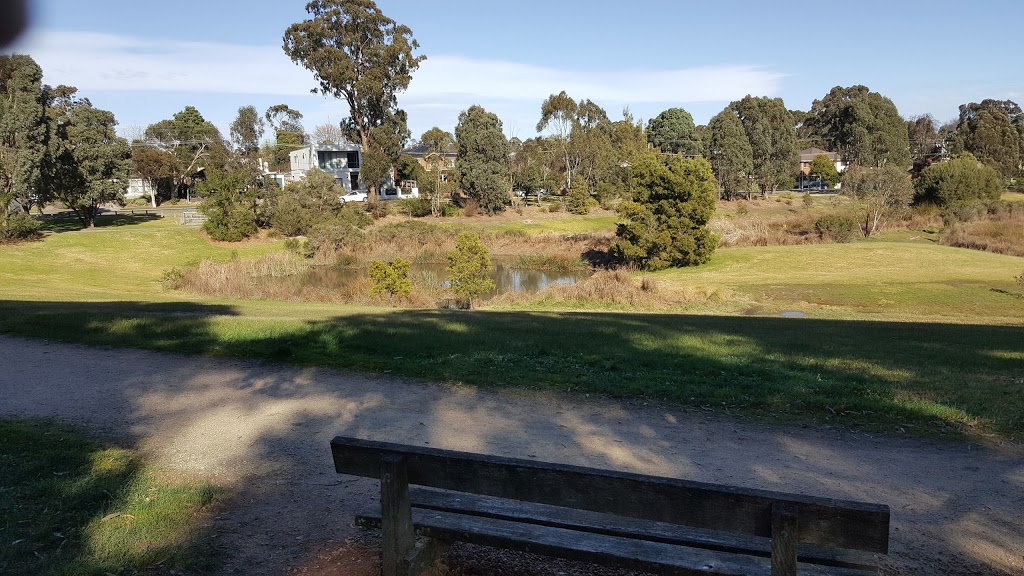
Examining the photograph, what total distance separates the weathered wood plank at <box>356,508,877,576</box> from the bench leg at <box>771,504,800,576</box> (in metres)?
0.45

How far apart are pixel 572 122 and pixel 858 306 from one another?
199ft

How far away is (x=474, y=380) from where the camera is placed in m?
10.1

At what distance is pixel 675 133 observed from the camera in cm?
7875

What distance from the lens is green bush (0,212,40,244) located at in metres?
38.9

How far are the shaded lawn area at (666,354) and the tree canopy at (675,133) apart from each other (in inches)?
2399

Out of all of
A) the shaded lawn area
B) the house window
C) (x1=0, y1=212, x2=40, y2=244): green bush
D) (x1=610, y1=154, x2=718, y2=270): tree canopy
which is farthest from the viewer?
the house window

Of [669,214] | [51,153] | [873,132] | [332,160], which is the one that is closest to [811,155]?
[873,132]

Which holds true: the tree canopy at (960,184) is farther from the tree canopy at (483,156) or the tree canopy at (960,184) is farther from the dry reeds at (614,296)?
the dry reeds at (614,296)

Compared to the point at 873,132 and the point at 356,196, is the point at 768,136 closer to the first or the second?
the point at 873,132

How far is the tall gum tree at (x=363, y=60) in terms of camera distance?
2410 inches

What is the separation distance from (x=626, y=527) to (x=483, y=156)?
191 ft

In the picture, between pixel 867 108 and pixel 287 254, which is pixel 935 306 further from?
A: pixel 867 108

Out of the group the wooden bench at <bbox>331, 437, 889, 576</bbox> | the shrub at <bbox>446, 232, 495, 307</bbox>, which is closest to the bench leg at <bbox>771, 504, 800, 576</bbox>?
the wooden bench at <bbox>331, 437, 889, 576</bbox>

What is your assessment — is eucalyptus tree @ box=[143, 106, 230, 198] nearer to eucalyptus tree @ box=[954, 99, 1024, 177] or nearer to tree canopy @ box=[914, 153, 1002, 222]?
tree canopy @ box=[914, 153, 1002, 222]
